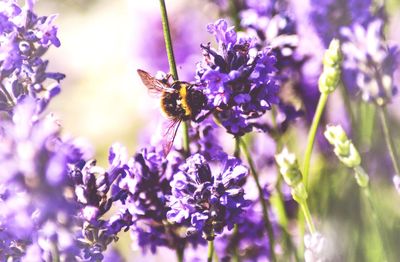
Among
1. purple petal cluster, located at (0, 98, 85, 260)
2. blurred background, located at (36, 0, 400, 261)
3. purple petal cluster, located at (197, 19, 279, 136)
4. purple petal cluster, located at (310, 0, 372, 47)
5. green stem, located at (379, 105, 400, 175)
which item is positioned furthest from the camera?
blurred background, located at (36, 0, 400, 261)

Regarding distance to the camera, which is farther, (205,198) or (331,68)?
(331,68)

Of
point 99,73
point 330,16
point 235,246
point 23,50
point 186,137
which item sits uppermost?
point 99,73

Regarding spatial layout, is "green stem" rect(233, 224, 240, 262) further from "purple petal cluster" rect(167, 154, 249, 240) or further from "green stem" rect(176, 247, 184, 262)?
"purple petal cluster" rect(167, 154, 249, 240)

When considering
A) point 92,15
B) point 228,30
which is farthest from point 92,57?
point 228,30

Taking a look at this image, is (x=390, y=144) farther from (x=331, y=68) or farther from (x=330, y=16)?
(x=330, y=16)

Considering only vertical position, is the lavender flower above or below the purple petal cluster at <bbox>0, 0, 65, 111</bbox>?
below

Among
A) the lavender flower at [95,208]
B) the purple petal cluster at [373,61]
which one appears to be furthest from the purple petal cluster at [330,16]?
the lavender flower at [95,208]

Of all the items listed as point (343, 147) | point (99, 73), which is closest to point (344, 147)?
point (343, 147)

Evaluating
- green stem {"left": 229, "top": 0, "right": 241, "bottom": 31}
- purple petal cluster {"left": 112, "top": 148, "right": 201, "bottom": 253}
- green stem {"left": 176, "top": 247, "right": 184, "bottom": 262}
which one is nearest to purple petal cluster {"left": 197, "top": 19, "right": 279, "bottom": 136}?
purple petal cluster {"left": 112, "top": 148, "right": 201, "bottom": 253}
